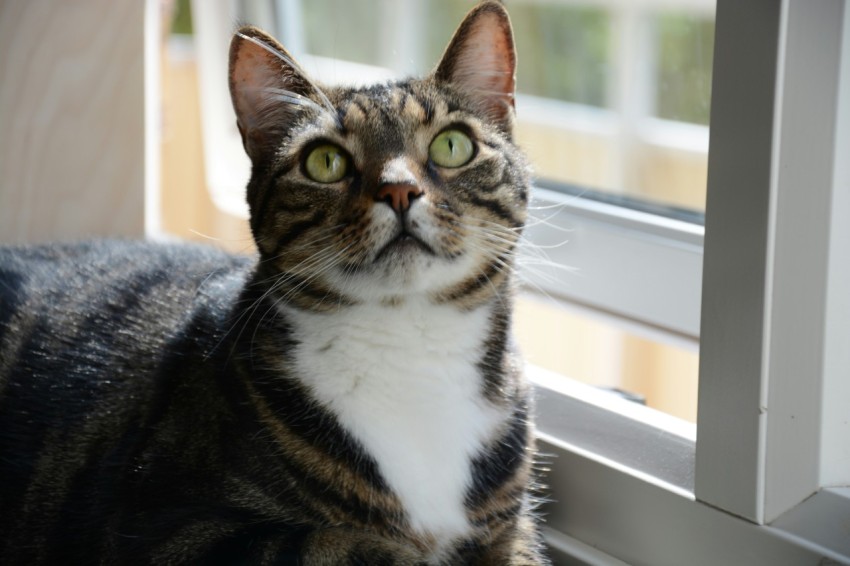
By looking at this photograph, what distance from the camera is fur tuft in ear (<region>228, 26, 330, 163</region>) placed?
1085 millimetres

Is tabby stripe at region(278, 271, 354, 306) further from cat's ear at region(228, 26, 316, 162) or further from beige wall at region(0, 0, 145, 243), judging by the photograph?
beige wall at region(0, 0, 145, 243)

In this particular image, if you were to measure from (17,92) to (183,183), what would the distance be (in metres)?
0.81

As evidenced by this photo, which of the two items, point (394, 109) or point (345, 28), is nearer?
point (394, 109)

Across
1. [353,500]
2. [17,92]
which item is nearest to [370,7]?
[17,92]

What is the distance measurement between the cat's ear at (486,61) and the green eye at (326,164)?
0.57 ft

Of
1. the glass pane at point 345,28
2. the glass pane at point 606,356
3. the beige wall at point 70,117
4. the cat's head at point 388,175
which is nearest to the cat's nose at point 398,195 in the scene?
the cat's head at point 388,175

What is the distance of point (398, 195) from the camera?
38.9 inches

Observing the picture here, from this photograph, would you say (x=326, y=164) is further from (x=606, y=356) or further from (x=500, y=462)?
(x=606, y=356)

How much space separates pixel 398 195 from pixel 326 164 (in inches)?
5.1

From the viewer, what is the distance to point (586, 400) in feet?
4.34

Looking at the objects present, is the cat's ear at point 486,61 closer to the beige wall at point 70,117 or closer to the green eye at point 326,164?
the green eye at point 326,164

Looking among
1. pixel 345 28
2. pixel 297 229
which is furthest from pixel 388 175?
pixel 345 28

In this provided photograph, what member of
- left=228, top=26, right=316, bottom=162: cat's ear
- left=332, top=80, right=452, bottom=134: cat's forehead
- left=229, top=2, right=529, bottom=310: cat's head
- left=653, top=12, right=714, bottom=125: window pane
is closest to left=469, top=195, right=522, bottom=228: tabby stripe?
left=229, top=2, right=529, bottom=310: cat's head

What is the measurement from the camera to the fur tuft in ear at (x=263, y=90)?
1.08 m
